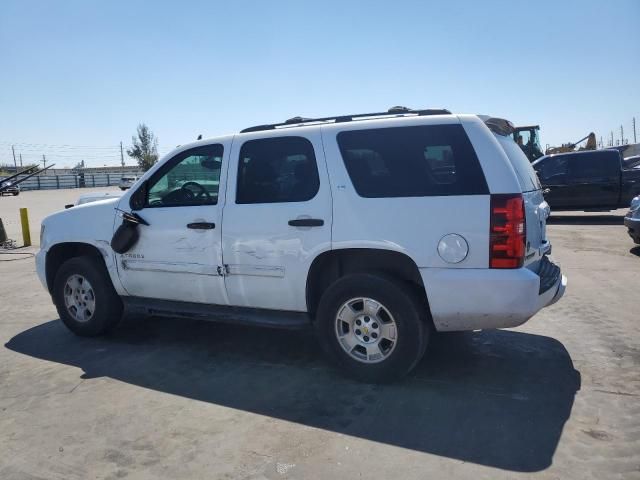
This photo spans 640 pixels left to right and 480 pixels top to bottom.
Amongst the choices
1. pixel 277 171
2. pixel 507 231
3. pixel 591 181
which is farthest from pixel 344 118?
pixel 591 181

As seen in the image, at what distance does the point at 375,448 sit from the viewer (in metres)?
3.17

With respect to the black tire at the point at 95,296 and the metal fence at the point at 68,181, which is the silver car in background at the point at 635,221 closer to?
the black tire at the point at 95,296

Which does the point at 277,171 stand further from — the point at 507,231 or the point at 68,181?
the point at 68,181

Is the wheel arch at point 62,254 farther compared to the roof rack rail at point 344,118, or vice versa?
the wheel arch at point 62,254

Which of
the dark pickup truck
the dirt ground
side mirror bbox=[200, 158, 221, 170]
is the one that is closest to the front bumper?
the dirt ground

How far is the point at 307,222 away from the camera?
13.5 ft

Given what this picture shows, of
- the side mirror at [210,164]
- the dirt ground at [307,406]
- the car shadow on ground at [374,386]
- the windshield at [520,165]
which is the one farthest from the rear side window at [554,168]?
the side mirror at [210,164]

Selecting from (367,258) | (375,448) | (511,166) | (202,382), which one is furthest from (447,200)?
(202,382)

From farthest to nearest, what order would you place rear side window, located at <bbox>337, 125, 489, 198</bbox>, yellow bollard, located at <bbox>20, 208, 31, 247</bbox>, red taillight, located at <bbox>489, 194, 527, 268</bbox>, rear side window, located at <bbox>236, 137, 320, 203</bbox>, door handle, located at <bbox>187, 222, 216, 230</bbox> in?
yellow bollard, located at <bbox>20, 208, 31, 247</bbox> < door handle, located at <bbox>187, 222, 216, 230</bbox> < rear side window, located at <bbox>236, 137, 320, 203</bbox> < rear side window, located at <bbox>337, 125, 489, 198</bbox> < red taillight, located at <bbox>489, 194, 527, 268</bbox>

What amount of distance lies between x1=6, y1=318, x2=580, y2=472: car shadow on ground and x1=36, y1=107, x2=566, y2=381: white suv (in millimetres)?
362

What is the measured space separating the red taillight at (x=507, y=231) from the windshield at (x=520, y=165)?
0.89ft

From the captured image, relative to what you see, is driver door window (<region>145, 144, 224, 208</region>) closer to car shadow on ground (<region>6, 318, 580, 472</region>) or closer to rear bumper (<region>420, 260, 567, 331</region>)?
car shadow on ground (<region>6, 318, 580, 472</region>)

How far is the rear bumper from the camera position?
11.9 ft

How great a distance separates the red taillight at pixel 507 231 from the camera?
141 inches
